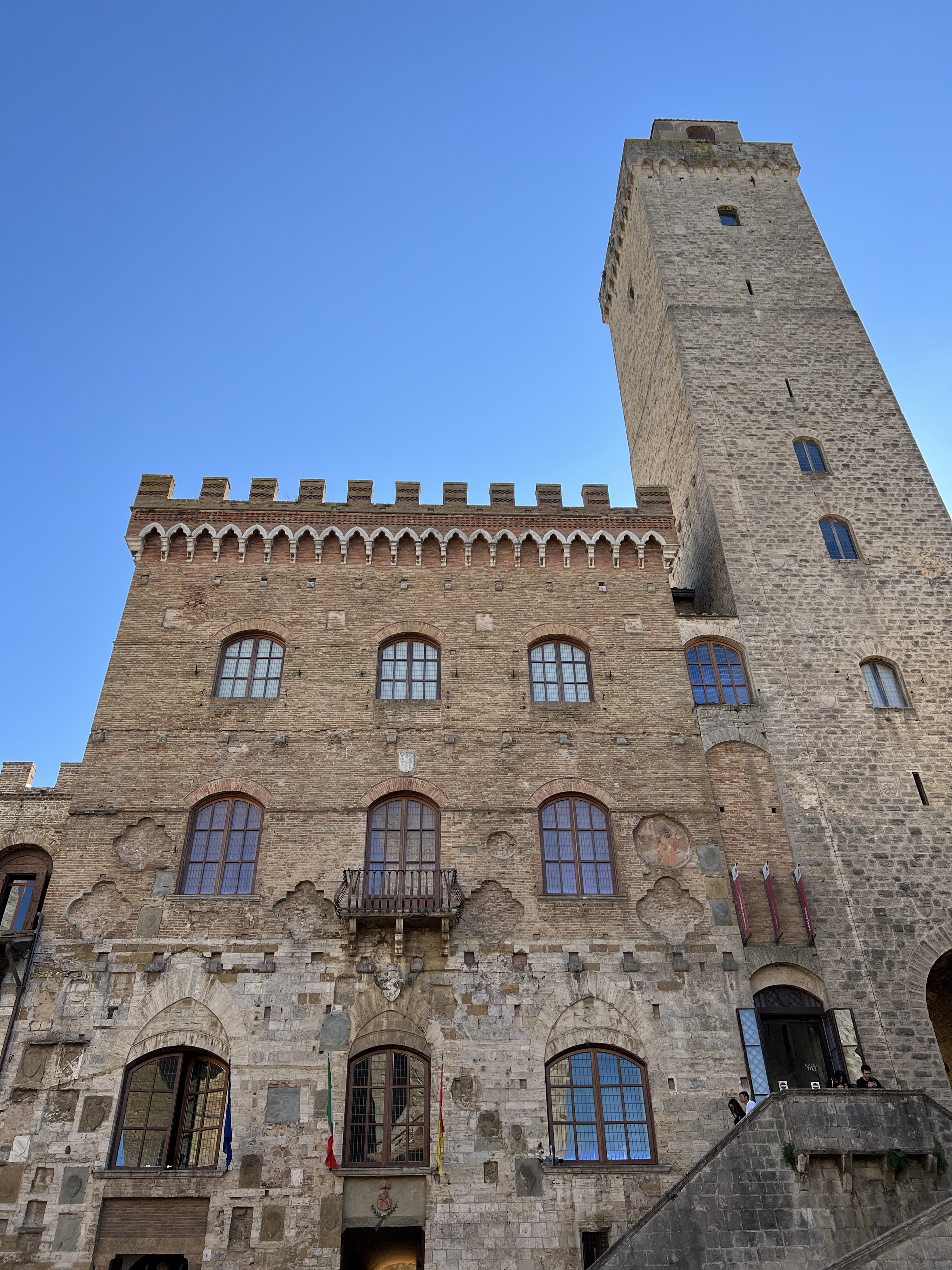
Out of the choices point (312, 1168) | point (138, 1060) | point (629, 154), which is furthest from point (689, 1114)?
point (629, 154)

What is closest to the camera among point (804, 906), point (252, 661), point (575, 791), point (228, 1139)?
point (228, 1139)

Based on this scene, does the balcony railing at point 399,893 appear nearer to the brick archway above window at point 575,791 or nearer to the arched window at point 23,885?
the brick archway above window at point 575,791

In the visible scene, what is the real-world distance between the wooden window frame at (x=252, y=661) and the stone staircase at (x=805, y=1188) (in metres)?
12.2

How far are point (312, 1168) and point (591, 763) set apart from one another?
9122 millimetres

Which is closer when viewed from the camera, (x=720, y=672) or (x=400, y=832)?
(x=400, y=832)

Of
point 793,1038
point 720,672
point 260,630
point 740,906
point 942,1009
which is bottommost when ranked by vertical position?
point 793,1038

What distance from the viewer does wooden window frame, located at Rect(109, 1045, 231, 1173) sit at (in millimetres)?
15586

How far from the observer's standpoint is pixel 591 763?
20.0 m

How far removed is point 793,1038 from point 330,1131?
8.52 m

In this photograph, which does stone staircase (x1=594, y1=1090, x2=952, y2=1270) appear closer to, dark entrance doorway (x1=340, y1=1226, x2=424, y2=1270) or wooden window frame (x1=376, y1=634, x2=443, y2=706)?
dark entrance doorway (x1=340, y1=1226, x2=424, y2=1270)

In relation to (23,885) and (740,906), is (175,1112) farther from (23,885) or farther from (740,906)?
(740,906)

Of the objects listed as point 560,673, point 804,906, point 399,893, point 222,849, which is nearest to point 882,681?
point 804,906

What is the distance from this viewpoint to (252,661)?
69.7 feet

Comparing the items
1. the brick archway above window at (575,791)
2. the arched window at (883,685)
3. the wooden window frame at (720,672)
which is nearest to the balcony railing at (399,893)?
the brick archway above window at (575,791)
